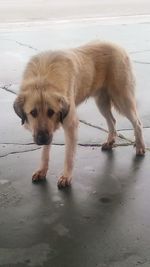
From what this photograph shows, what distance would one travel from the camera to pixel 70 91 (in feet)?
18.0

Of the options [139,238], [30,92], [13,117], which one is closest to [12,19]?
[13,117]

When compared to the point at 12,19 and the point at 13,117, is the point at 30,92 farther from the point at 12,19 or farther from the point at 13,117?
the point at 12,19

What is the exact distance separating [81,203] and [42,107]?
1.01 meters

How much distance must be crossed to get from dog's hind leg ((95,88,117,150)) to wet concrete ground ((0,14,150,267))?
0.10 metres

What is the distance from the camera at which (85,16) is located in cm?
1742

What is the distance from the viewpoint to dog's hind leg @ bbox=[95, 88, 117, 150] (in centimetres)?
652

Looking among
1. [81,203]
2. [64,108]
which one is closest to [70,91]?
[64,108]

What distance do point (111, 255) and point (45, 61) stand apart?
2.24m

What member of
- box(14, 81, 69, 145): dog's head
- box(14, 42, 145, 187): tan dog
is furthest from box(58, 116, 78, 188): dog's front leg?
box(14, 81, 69, 145): dog's head

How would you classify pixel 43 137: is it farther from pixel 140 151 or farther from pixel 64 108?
pixel 140 151

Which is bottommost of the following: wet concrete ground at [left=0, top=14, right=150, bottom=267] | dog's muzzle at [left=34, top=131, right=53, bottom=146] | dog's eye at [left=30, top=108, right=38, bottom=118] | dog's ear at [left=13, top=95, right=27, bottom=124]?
wet concrete ground at [left=0, top=14, right=150, bottom=267]

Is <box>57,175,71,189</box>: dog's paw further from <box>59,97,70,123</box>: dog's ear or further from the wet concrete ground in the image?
<box>59,97,70,123</box>: dog's ear

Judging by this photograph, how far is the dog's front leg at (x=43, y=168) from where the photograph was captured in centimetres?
569

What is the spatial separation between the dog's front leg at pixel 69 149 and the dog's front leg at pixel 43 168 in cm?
26
